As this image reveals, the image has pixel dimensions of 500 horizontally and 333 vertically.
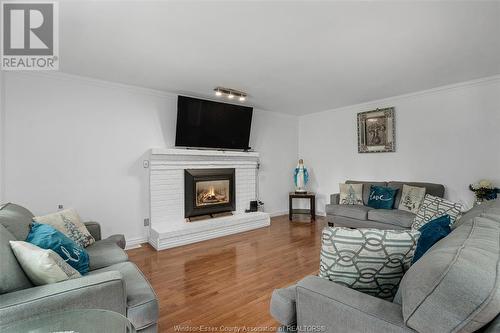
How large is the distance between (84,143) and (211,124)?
193 cm

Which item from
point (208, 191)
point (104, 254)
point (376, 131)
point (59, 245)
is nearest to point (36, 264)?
point (59, 245)

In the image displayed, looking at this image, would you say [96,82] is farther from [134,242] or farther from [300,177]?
[300,177]

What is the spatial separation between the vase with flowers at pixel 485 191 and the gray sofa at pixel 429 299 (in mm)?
2902

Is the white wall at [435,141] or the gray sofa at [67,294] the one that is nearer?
the gray sofa at [67,294]

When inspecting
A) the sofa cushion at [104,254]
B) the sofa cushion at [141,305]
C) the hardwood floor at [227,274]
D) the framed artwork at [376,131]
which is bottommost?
the hardwood floor at [227,274]

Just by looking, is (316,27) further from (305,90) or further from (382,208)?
(382,208)

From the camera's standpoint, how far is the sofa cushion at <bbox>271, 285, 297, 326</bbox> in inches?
45.8

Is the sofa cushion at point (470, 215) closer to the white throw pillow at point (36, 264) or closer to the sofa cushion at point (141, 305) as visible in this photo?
the sofa cushion at point (141, 305)

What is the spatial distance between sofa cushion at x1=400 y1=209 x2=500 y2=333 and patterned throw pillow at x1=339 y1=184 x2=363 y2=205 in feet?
12.0

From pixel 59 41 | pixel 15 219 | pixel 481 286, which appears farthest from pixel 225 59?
pixel 481 286

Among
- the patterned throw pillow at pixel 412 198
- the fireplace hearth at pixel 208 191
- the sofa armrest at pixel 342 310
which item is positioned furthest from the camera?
the fireplace hearth at pixel 208 191

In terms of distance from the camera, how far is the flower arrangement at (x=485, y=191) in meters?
3.29

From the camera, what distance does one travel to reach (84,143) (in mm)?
3342

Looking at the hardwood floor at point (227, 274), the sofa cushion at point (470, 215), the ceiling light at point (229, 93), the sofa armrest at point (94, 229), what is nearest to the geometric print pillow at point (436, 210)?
the sofa cushion at point (470, 215)
